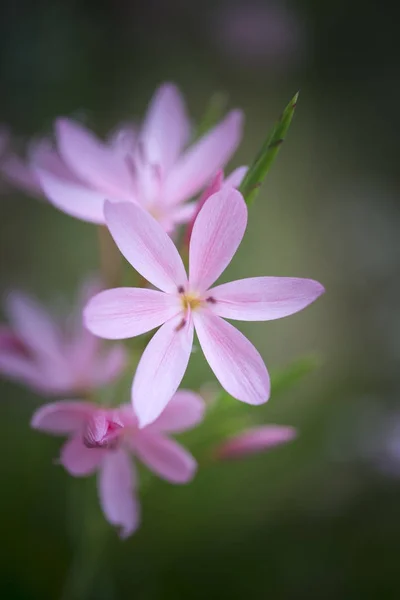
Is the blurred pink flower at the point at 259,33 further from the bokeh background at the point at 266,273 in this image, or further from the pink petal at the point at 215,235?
the pink petal at the point at 215,235

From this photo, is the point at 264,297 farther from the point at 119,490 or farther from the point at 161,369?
the point at 119,490

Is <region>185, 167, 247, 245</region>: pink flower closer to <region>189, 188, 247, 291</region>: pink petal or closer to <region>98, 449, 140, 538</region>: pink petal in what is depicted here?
<region>189, 188, 247, 291</region>: pink petal

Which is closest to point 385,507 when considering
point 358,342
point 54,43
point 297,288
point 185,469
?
point 358,342

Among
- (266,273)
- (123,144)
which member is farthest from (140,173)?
(266,273)

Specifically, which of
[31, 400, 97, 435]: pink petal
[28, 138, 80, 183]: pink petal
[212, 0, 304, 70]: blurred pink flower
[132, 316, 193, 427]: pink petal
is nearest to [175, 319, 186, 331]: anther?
[132, 316, 193, 427]: pink petal

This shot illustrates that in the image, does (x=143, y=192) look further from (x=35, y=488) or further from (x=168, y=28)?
(x=168, y=28)

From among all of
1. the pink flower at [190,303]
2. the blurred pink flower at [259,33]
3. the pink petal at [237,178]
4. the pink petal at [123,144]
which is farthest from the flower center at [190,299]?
the blurred pink flower at [259,33]

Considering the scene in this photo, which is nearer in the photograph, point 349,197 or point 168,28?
point 349,197
